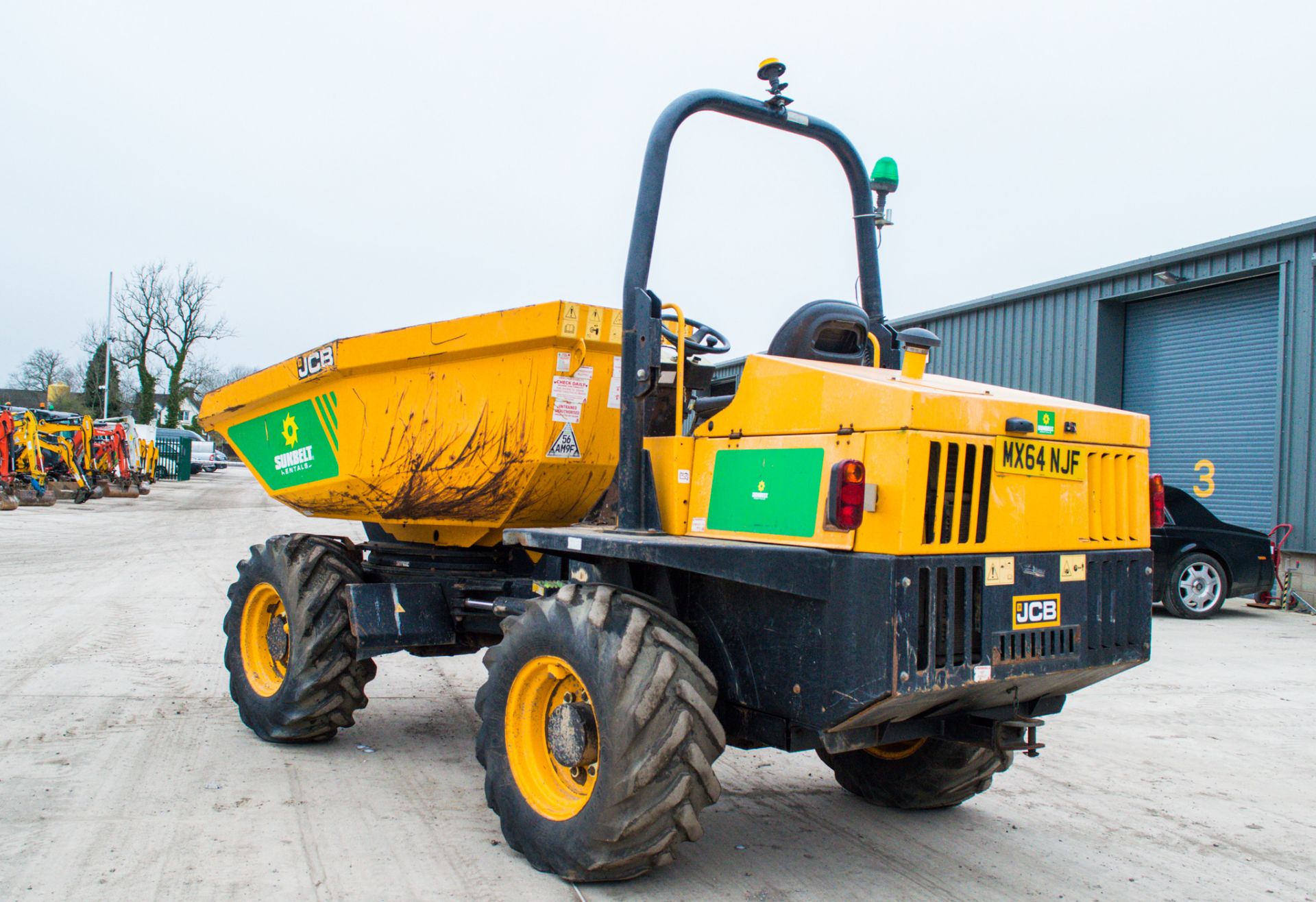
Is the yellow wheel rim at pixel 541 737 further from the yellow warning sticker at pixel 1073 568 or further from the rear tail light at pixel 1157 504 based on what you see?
the rear tail light at pixel 1157 504

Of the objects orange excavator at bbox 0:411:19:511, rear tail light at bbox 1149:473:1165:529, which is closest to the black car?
rear tail light at bbox 1149:473:1165:529

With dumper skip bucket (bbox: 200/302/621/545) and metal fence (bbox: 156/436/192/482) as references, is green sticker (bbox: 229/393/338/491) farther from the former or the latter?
metal fence (bbox: 156/436/192/482)

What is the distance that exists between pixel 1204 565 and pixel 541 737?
32.4 feet

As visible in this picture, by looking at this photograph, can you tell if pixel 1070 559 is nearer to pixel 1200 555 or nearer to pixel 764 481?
pixel 764 481

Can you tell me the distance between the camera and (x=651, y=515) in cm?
414

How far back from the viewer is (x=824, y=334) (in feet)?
13.6

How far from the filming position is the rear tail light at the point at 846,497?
131 inches

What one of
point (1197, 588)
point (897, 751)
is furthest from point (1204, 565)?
point (897, 751)

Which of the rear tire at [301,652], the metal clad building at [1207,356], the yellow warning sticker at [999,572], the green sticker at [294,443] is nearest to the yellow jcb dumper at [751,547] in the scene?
the yellow warning sticker at [999,572]

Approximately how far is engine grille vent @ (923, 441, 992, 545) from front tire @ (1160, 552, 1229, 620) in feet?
30.6

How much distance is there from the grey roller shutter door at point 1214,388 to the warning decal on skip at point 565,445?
1145 centimetres

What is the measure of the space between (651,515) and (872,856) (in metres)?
1.65

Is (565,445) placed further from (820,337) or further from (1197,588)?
(1197,588)

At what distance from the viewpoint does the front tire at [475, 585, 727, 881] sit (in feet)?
11.6
